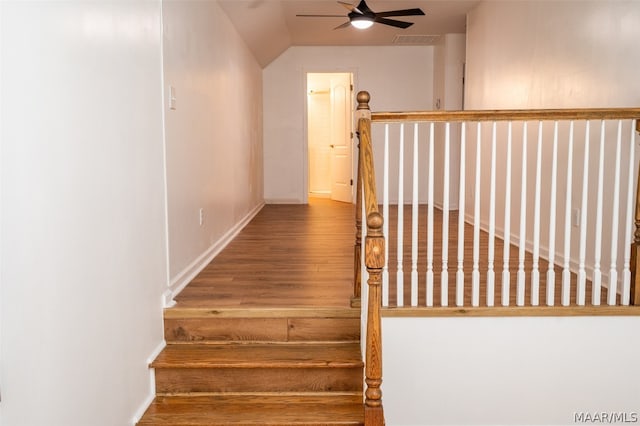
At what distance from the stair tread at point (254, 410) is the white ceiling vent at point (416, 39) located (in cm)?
671

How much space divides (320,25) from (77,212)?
6263 mm

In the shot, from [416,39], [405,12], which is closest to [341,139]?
[416,39]

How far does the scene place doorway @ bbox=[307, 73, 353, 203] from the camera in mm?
9648

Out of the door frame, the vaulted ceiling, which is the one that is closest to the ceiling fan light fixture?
the vaulted ceiling

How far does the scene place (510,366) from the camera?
10.5 feet

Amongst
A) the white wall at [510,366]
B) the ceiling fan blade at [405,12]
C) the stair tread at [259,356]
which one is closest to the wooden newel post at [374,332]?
the stair tread at [259,356]

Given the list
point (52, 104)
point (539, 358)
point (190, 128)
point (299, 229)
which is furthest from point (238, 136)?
point (52, 104)

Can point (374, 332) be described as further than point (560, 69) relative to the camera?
No

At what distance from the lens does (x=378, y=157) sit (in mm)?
9359

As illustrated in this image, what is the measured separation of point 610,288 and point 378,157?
6412mm

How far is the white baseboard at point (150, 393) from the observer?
267 cm

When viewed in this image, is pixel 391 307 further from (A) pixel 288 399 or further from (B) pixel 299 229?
(B) pixel 299 229

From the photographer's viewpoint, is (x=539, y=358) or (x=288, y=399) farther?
(x=539, y=358)

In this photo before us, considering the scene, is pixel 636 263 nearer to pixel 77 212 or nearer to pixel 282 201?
pixel 77 212
